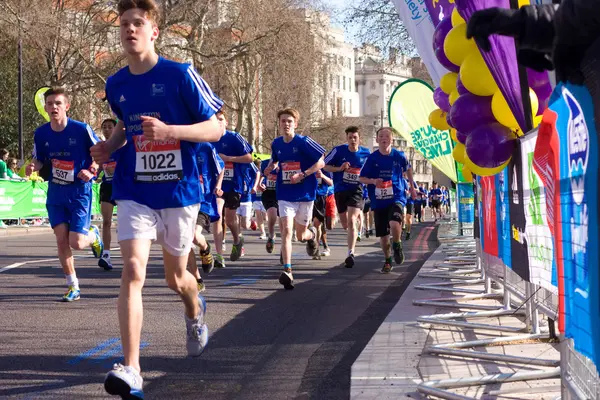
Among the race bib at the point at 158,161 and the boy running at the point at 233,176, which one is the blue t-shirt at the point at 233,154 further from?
the race bib at the point at 158,161

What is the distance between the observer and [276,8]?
40656 mm

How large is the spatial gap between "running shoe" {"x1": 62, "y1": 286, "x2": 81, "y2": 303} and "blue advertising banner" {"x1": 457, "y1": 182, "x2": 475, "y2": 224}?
13.3 metres

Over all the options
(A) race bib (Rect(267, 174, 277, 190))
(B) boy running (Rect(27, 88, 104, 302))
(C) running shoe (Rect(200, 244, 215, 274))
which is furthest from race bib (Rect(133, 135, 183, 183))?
(A) race bib (Rect(267, 174, 277, 190))

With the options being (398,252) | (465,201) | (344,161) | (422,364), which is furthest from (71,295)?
(465,201)

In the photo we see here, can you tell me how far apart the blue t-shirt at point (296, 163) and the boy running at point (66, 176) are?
2.69m

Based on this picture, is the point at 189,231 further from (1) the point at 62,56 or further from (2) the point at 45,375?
(1) the point at 62,56

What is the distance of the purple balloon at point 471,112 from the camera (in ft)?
21.5

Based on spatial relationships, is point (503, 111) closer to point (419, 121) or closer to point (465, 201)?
point (419, 121)

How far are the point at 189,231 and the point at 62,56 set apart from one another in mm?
36620

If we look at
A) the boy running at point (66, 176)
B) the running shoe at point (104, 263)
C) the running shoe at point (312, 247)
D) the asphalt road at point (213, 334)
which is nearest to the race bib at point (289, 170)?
the asphalt road at point (213, 334)

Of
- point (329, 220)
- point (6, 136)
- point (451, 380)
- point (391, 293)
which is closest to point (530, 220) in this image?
point (451, 380)

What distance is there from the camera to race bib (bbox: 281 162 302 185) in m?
11.6

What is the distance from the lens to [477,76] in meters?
6.42

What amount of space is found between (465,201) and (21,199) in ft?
37.3
